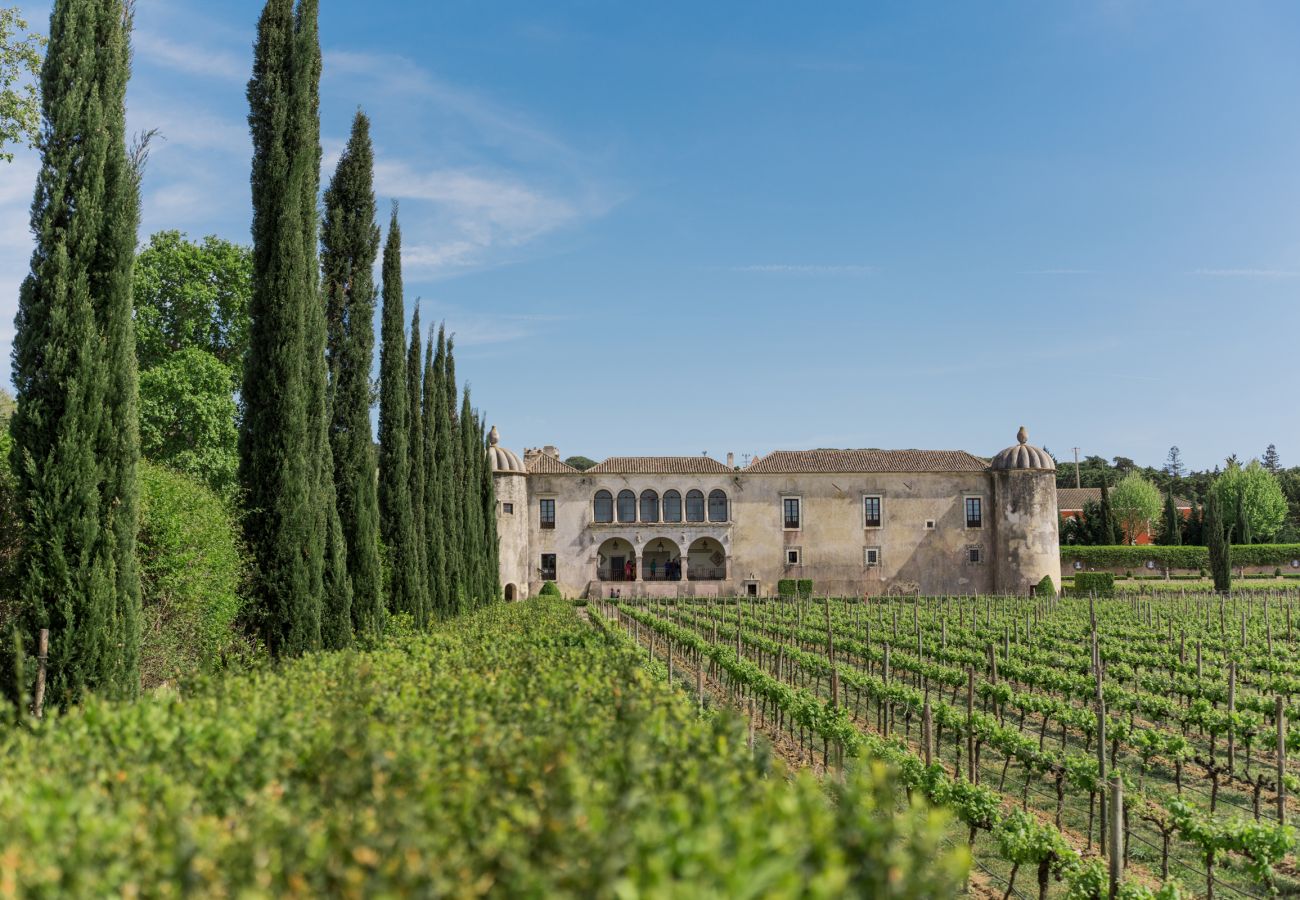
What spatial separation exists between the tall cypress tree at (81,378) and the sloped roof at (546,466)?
38348 mm

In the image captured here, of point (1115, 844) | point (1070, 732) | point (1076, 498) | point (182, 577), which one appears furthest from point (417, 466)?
point (1076, 498)

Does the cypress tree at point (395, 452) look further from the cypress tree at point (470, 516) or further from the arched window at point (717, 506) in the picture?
the arched window at point (717, 506)

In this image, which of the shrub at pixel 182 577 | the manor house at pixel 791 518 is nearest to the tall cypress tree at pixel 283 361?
the shrub at pixel 182 577

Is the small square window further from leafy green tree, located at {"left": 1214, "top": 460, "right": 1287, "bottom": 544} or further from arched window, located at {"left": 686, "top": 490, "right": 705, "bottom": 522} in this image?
leafy green tree, located at {"left": 1214, "top": 460, "right": 1287, "bottom": 544}

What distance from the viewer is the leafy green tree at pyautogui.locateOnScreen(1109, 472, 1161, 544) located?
70.1 meters

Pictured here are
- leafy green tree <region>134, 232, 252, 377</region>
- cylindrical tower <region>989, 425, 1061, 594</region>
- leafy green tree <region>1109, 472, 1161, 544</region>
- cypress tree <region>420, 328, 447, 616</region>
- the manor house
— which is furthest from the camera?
leafy green tree <region>1109, 472, 1161, 544</region>

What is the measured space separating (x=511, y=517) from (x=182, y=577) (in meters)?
34.3

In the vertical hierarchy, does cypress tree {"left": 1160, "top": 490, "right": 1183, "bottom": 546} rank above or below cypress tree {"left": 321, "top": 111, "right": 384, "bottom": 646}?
below

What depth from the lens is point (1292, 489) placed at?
78.1m

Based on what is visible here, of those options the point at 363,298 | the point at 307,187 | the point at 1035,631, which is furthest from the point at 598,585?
the point at 307,187

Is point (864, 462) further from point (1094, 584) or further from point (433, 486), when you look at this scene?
point (433, 486)

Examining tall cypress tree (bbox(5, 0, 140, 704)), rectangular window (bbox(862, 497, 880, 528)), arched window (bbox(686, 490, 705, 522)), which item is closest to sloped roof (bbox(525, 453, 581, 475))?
arched window (bbox(686, 490, 705, 522))

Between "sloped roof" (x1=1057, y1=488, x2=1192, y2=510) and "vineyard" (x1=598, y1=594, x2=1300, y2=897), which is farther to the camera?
"sloped roof" (x1=1057, y1=488, x2=1192, y2=510)

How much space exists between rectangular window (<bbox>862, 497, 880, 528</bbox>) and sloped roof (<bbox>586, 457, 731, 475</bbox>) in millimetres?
6770
